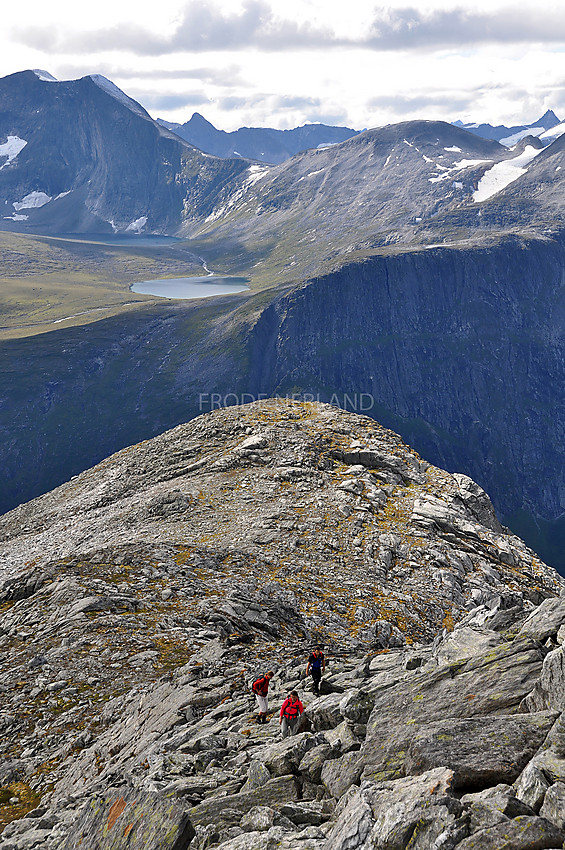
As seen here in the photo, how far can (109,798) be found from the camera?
18.0m

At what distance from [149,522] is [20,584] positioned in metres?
10.6

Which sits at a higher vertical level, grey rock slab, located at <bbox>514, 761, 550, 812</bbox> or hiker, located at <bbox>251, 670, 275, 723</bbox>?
grey rock slab, located at <bbox>514, 761, 550, 812</bbox>

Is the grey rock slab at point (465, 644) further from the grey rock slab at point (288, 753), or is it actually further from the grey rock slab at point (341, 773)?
the grey rock slab at point (288, 753)

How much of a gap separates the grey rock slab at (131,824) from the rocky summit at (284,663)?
2.4 inches

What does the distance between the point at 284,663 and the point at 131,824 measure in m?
10.8

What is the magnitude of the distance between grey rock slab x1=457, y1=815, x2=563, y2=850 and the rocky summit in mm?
37

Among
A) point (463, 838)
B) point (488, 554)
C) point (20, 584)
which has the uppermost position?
point (463, 838)

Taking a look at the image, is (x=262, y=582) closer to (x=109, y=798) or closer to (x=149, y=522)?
(x=149, y=522)

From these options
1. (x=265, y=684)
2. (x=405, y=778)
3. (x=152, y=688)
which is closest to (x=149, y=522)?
(x=152, y=688)

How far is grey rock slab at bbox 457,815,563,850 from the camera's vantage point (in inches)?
456

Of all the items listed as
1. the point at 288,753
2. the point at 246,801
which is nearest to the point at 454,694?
the point at 288,753

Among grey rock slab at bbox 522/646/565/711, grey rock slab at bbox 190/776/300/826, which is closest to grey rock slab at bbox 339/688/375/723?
grey rock slab at bbox 190/776/300/826

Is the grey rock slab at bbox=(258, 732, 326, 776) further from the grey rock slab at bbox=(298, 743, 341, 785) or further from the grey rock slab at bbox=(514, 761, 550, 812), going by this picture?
the grey rock slab at bbox=(514, 761, 550, 812)

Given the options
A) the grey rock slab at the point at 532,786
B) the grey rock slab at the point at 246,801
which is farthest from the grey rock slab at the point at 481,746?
the grey rock slab at the point at 246,801
